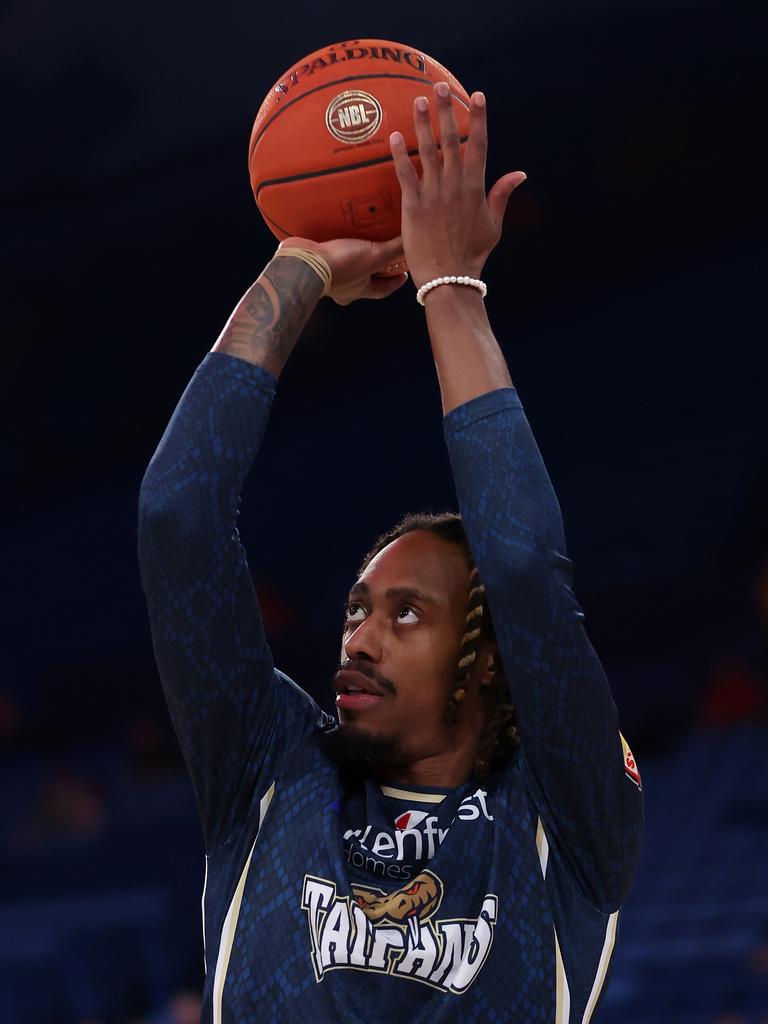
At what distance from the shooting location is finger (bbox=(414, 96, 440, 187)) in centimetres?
188

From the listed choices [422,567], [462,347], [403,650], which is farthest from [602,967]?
[462,347]

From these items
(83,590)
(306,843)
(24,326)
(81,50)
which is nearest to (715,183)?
(81,50)

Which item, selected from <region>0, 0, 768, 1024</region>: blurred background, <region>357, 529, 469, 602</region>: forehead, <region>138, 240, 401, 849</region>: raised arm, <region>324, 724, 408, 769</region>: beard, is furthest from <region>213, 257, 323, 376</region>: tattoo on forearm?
<region>0, 0, 768, 1024</region>: blurred background

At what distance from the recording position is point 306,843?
1867 millimetres

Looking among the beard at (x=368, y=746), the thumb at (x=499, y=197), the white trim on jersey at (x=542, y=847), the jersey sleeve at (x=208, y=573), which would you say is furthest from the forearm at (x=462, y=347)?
the white trim on jersey at (x=542, y=847)

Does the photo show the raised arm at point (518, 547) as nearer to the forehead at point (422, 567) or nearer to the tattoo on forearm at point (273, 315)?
the tattoo on forearm at point (273, 315)

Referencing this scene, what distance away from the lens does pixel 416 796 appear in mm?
1968

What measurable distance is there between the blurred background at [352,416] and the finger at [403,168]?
4.41 m

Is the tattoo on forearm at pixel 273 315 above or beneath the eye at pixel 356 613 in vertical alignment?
above

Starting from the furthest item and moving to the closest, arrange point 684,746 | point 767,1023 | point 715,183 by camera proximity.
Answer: point 715,183 < point 684,746 < point 767,1023

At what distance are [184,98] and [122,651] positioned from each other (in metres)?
4.76

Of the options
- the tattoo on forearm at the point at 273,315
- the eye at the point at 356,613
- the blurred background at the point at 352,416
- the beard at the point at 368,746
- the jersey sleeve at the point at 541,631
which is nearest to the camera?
the jersey sleeve at the point at 541,631

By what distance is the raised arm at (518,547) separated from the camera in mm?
1732

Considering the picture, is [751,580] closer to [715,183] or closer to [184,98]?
[715,183]
